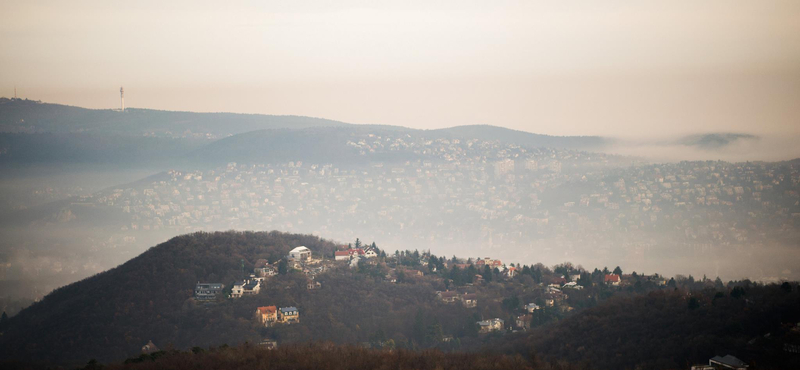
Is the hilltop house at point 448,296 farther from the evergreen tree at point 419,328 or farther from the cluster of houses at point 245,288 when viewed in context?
the cluster of houses at point 245,288

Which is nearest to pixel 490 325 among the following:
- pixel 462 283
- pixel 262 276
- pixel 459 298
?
pixel 459 298

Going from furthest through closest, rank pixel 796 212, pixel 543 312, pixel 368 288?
pixel 796 212, pixel 368 288, pixel 543 312

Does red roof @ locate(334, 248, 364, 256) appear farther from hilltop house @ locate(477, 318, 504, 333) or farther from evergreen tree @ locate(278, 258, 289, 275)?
Answer: hilltop house @ locate(477, 318, 504, 333)

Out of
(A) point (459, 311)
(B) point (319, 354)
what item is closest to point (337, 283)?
(A) point (459, 311)

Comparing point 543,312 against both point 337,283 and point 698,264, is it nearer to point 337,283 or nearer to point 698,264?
point 337,283

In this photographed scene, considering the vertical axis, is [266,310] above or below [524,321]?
above

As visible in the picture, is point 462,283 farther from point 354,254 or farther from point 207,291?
point 207,291

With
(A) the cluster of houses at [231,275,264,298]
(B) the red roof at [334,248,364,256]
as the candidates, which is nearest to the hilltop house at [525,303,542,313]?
(A) the cluster of houses at [231,275,264,298]
